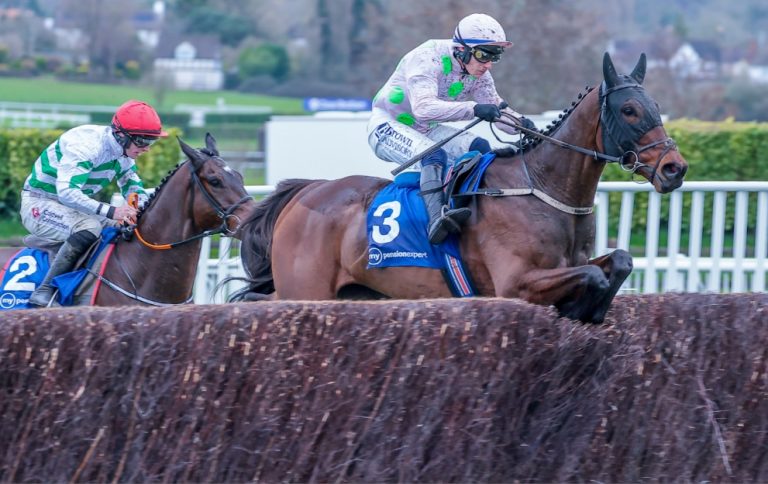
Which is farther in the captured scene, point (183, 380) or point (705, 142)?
point (705, 142)

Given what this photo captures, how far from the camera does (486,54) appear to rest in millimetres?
5398

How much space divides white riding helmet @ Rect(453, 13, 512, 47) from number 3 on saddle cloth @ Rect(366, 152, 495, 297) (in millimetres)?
535

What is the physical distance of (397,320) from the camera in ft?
13.2

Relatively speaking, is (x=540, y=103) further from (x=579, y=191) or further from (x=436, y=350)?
(x=436, y=350)

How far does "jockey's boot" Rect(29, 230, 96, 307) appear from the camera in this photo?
607 cm

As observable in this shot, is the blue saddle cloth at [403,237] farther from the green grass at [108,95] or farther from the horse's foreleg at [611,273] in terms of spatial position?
the green grass at [108,95]

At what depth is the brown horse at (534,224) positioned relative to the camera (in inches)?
191

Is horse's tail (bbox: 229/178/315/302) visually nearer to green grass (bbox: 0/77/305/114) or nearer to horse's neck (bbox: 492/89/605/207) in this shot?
horse's neck (bbox: 492/89/605/207)

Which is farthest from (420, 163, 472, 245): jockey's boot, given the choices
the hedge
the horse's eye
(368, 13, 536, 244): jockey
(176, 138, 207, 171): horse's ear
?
the hedge

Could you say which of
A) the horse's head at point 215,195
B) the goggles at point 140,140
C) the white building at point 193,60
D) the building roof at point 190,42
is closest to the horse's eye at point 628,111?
the horse's head at point 215,195

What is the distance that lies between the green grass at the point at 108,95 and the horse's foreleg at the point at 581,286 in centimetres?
3419

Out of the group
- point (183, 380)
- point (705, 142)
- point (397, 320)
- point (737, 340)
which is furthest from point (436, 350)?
point (705, 142)

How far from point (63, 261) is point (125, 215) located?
41 cm

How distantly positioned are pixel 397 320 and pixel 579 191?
4.96 feet
